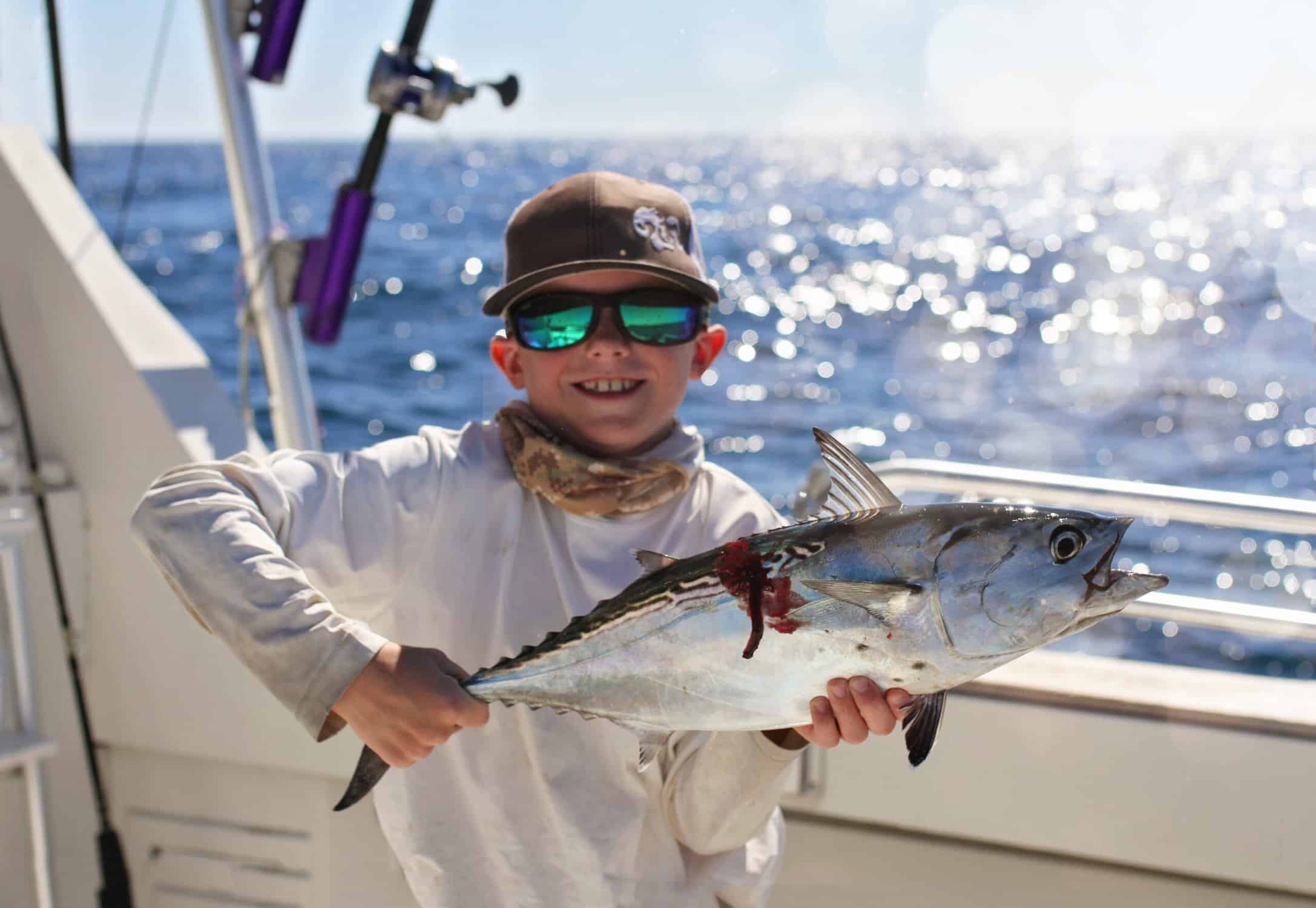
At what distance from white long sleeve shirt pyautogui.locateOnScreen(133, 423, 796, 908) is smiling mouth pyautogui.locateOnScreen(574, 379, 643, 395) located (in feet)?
0.36

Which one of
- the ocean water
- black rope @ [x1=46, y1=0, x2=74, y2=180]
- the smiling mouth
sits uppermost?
black rope @ [x1=46, y1=0, x2=74, y2=180]

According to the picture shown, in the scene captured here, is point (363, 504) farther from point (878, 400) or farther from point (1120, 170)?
point (1120, 170)

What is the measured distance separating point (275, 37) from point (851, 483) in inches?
77.5

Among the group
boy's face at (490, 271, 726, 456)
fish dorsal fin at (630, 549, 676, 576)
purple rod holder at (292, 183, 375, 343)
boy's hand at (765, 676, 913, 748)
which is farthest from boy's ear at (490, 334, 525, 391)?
purple rod holder at (292, 183, 375, 343)

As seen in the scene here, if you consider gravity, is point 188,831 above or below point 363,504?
below

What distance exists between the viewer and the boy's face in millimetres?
1710

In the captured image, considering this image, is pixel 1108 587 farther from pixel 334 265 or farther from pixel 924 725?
pixel 334 265

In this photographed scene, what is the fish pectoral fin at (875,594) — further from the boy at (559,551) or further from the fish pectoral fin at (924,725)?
the boy at (559,551)

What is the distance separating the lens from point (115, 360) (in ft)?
8.81

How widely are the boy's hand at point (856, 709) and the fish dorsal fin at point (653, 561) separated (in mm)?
229

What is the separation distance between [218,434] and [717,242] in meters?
25.3

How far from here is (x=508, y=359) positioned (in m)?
1.88

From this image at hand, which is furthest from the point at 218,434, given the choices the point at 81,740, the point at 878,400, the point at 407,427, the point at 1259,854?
the point at 878,400

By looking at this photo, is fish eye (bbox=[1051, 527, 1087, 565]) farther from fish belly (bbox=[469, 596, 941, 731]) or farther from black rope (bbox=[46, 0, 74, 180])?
black rope (bbox=[46, 0, 74, 180])
